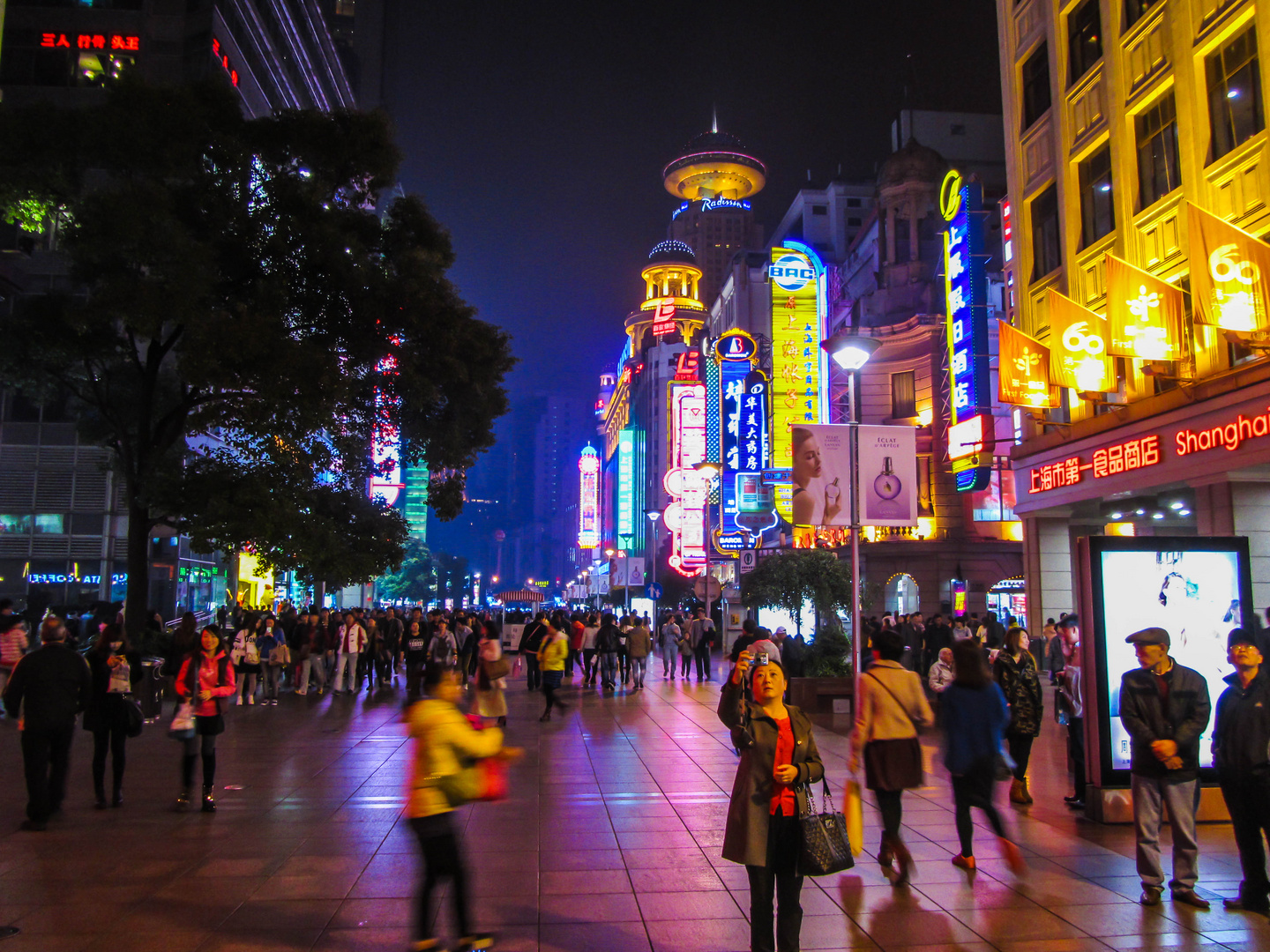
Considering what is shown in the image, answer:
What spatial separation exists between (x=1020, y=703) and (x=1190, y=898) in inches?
132

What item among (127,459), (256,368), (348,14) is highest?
(348,14)

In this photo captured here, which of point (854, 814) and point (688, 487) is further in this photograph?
point (688, 487)

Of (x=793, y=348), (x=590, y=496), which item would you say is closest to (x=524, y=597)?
(x=793, y=348)

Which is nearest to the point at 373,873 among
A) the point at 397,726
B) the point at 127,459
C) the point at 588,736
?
the point at 588,736

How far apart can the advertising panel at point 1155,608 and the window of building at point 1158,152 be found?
12.0 metres

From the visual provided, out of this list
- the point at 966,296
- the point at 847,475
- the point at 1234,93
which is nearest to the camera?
the point at 847,475

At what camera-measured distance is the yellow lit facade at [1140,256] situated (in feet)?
52.0

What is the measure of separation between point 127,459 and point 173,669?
31.4 ft

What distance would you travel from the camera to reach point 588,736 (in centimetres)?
1442

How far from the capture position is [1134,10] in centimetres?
1967

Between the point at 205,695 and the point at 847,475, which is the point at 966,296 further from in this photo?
the point at 205,695

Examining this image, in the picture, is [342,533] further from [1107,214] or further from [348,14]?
[348,14]

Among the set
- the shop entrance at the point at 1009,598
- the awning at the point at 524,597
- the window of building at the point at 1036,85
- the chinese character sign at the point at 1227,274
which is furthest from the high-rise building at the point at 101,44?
the awning at the point at 524,597

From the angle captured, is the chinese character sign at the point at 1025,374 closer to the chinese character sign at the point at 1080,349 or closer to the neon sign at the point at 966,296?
the chinese character sign at the point at 1080,349
